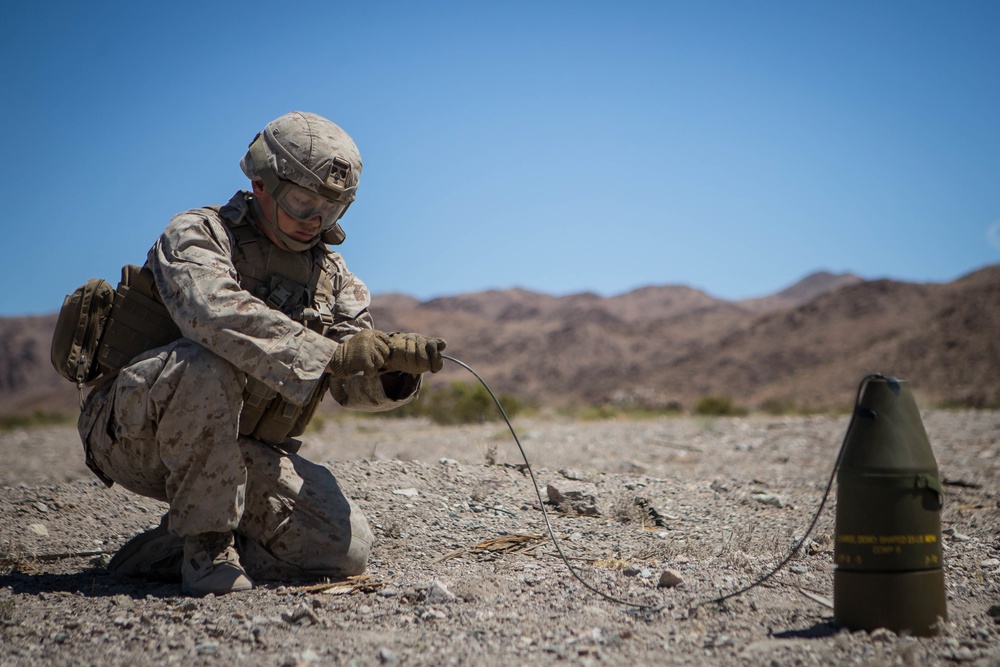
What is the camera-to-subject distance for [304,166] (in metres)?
3.35

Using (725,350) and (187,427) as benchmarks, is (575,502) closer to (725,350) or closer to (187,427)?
(187,427)

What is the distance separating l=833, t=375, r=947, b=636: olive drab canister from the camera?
2.56m

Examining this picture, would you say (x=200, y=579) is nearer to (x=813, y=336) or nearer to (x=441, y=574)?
(x=441, y=574)

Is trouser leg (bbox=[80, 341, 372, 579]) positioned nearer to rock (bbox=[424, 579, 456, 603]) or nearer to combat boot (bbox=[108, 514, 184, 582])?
combat boot (bbox=[108, 514, 184, 582])

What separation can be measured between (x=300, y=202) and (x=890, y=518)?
2.46 m

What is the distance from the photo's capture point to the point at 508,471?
5453 millimetres

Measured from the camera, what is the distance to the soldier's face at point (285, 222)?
3447 mm

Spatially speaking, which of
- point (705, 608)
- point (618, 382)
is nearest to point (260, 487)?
point (705, 608)

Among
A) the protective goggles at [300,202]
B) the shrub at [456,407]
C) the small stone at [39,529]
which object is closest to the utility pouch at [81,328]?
the protective goggles at [300,202]

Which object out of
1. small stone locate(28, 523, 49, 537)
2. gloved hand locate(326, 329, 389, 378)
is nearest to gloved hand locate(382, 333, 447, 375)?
gloved hand locate(326, 329, 389, 378)

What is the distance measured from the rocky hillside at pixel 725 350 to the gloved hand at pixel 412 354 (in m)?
18.3

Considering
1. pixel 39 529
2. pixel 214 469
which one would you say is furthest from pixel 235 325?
pixel 39 529

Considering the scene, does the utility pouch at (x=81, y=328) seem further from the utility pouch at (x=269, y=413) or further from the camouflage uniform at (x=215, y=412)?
the utility pouch at (x=269, y=413)

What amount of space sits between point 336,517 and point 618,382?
112 ft
